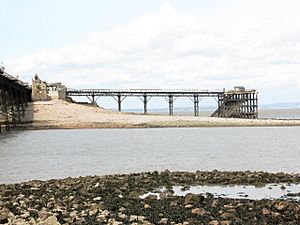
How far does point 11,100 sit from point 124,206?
66694 mm

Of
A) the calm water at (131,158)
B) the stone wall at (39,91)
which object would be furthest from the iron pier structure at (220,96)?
the calm water at (131,158)

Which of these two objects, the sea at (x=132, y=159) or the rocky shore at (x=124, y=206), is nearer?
the rocky shore at (x=124, y=206)

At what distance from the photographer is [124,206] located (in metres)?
18.2

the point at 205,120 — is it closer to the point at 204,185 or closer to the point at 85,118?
the point at 85,118

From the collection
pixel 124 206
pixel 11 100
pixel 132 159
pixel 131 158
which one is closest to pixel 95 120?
pixel 11 100

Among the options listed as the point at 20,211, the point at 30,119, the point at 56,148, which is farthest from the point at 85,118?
the point at 20,211

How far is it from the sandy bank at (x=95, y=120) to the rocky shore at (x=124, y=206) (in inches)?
2607

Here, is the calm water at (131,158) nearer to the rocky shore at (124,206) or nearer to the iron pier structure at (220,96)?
the rocky shore at (124,206)

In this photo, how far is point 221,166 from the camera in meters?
35.2

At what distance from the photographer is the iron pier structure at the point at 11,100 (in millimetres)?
75713

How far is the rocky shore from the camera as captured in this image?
15.9 meters

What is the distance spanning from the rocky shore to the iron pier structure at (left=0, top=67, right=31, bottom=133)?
49.0 m

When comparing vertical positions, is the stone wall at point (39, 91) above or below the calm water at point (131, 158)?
above

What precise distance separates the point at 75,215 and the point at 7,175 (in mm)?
16215
